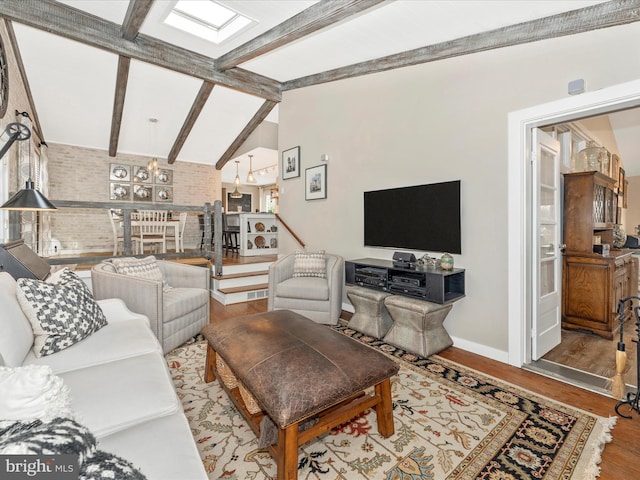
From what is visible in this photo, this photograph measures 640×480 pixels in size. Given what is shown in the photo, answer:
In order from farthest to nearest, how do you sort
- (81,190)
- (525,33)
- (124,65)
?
(81,190), (124,65), (525,33)

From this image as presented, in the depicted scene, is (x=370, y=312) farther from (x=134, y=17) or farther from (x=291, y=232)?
(x=134, y=17)

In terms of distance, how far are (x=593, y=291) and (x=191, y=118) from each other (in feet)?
21.6

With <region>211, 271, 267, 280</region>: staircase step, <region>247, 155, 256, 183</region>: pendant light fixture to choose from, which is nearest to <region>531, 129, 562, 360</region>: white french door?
<region>211, 271, 267, 280</region>: staircase step

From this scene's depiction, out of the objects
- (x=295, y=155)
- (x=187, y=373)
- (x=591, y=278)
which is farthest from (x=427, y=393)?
(x=295, y=155)

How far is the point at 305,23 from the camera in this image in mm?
2896

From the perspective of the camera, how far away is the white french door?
103 inches

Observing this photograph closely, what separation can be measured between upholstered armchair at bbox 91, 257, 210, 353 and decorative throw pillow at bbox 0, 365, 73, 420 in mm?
1664

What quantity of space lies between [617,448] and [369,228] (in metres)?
2.65

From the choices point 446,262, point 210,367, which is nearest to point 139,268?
point 210,367

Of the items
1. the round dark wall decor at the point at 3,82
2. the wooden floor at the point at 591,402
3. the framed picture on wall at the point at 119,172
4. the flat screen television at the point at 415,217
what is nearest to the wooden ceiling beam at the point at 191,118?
the framed picture on wall at the point at 119,172

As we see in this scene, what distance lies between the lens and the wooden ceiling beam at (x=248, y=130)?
5805mm

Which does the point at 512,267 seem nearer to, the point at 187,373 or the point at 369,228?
the point at 369,228

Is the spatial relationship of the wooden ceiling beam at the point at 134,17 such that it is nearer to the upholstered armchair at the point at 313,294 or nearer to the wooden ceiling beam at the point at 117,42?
the wooden ceiling beam at the point at 117,42

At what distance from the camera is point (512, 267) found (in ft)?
8.39
